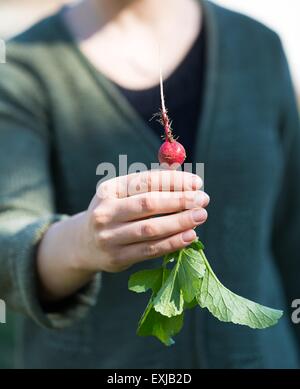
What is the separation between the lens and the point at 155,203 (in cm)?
69

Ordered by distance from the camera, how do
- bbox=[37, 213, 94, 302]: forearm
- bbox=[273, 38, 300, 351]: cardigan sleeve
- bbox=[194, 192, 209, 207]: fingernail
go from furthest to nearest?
bbox=[273, 38, 300, 351]: cardigan sleeve → bbox=[37, 213, 94, 302]: forearm → bbox=[194, 192, 209, 207]: fingernail

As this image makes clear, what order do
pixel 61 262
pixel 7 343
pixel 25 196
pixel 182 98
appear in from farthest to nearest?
pixel 7 343
pixel 182 98
pixel 25 196
pixel 61 262

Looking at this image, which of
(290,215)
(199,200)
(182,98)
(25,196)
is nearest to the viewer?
(199,200)

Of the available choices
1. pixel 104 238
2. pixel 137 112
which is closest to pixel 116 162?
pixel 137 112

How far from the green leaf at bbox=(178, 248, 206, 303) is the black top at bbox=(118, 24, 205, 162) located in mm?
445

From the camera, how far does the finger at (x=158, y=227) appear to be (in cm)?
68

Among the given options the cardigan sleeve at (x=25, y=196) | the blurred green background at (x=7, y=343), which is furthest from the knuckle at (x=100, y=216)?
the blurred green background at (x=7, y=343)

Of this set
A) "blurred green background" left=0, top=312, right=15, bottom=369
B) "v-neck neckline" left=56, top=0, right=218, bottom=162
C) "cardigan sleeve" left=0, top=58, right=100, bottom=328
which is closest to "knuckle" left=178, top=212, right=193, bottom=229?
"cardigan sleeve" left=0, top=58, right=100, bottom=328

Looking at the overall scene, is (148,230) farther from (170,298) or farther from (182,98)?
(182,98)

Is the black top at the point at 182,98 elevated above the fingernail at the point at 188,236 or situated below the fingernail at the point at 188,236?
above

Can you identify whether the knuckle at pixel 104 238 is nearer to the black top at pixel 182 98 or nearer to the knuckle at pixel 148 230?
Result: the knuckle at pixel 148 230

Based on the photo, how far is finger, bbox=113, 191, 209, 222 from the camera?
0.68 m

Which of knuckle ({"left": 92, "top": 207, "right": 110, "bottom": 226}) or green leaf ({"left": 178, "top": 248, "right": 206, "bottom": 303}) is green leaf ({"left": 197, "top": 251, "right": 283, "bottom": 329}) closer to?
green leaf ({"left": 178, "top": 248, "right": 206, "bottom": 303})

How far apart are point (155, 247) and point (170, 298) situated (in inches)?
2.3
